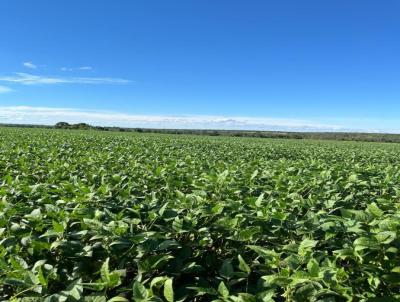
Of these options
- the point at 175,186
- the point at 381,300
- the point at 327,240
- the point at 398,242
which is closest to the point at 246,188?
the point at 175,186

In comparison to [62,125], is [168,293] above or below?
above

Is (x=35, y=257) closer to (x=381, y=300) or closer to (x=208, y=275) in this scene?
(x=208, y=275)

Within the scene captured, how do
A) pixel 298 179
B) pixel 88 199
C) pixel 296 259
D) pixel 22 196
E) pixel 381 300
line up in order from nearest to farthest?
pixel 381 300 → pixel 296 259 → pixel 88 199 → pixel 22 196 → pixel 298 179

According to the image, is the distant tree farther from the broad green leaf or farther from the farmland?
the broad green leaf

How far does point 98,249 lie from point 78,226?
530mm

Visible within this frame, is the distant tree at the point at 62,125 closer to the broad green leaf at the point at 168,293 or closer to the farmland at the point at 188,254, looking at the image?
the farmland at the point at 188,254

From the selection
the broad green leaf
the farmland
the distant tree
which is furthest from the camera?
the distant tree

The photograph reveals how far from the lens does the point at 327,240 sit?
9.07 ft

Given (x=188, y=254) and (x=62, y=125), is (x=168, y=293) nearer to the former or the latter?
(x=188, y=254)

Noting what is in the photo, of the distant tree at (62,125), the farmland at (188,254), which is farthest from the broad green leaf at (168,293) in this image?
the distant tree at (62,125)

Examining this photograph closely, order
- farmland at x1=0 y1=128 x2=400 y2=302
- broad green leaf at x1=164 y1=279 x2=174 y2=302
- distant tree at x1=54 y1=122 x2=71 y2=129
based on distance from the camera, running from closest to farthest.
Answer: broad green leaf at x1=164 y1=279 x2=174 y2=302
farmland at x1=0 y1=128 x2=400 y2=302
distant tree at x1=54 y1=122 x2=71 y2=129

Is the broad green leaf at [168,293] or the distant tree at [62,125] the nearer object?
the broad green leaf at [168,293]

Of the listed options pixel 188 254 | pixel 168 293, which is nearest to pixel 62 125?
pixel 188 254

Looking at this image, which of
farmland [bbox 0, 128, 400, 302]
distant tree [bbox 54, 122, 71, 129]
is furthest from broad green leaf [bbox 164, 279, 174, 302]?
distant tree [bbox 54, 122, 71, 129]
